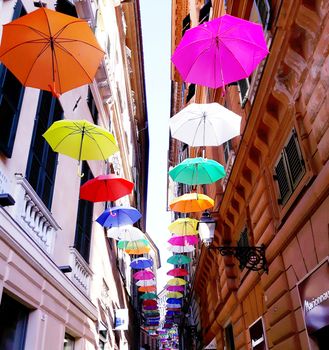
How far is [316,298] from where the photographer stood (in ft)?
19.0

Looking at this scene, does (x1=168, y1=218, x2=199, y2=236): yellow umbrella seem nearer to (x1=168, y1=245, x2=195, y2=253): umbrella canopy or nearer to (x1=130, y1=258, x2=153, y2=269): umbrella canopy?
(x1=168, y1=245, x2=195, y2=253): umbrella canopy

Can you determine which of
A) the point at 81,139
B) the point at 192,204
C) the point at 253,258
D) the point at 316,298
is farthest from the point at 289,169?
the point at 192,204

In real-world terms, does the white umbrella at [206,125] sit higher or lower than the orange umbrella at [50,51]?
higher

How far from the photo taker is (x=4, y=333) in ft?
23.9

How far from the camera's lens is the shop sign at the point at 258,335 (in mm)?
8859

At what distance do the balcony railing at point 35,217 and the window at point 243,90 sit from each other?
17.5ft

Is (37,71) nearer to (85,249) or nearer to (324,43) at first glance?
(324,43)

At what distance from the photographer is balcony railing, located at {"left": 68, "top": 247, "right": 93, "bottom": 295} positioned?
34.4ft

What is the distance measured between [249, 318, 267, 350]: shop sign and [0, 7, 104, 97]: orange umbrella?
6416mm

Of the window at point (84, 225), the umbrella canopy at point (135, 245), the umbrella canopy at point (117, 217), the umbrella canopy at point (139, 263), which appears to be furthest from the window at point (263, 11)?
the umbrella canopy at point (139, 263)

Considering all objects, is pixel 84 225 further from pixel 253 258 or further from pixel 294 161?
pixel 294 161

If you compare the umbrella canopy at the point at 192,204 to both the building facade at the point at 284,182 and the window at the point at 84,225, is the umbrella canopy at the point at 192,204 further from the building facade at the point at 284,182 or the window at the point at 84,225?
the window at the point at 84,225

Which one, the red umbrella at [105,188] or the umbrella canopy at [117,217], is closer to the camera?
the red umbrella at [105,188]

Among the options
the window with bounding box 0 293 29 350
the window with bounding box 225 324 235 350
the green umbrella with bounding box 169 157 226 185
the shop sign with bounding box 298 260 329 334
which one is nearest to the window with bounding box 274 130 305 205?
the shop sign with bounding box 298 260 329 334
